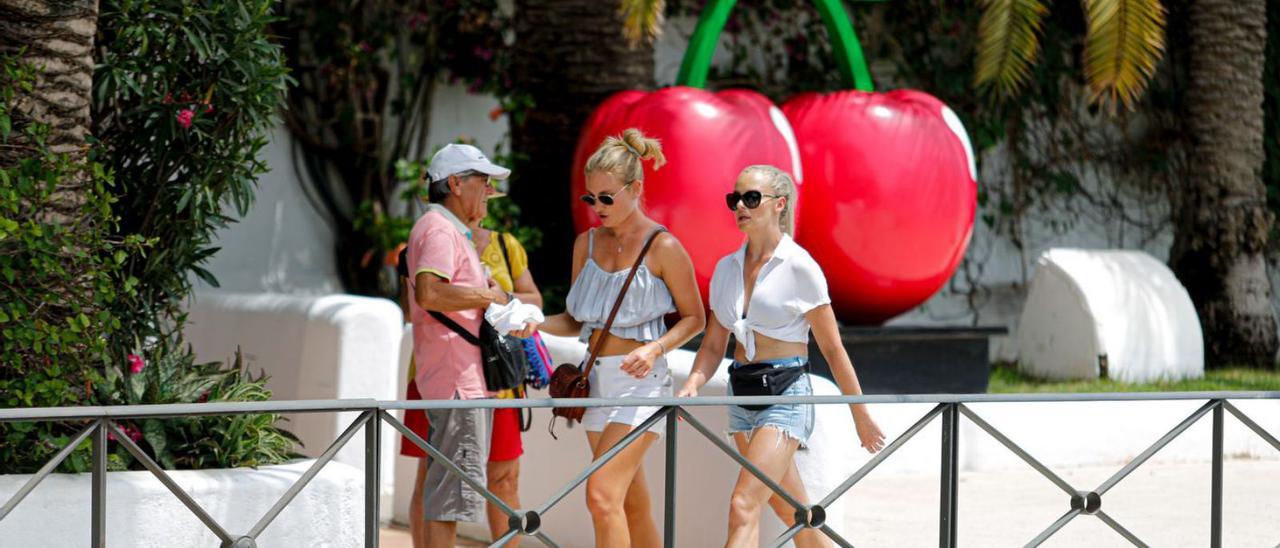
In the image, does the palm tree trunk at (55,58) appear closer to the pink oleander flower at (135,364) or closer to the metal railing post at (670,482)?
the pink oleander flower at (135,364)

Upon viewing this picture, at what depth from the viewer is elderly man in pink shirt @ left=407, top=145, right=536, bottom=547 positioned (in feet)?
14.7

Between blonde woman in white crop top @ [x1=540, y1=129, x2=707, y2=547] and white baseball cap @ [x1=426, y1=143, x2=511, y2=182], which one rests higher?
white baseball cap @ [x1=426, y1=143, x2=511, y2=182]

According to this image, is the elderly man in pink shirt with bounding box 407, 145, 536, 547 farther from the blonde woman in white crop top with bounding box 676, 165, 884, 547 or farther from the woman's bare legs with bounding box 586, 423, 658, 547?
the blonde woman in white crop top with bounding box 676, 165, 884, 547

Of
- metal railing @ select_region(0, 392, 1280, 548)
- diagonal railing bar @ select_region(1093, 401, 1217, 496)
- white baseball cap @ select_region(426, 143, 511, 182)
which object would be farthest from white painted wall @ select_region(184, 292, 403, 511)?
diagonal railing bar @ select_region(1093, 401, 1217, 496)

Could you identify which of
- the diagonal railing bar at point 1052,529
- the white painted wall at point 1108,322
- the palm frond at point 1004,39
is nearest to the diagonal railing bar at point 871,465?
the diagonal railing bar at point 1052,529

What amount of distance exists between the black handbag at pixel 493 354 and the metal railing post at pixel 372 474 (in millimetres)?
876

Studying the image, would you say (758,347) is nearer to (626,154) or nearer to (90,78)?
(626,154)

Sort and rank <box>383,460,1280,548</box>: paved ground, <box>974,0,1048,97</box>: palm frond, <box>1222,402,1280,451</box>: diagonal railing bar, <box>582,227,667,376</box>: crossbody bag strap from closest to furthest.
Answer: <box>1222,402,1280,451</box>: diagonal railing bar
<box>582,227,667,376</box>: crossbody bag strap
<box>383,460,1280,548</box>: paved ground
<box>974,0,1048,97</box>: palm frond

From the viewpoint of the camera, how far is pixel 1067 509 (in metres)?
6.76

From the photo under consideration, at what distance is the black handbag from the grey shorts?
0.35 feet

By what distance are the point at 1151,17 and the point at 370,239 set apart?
17.6ft

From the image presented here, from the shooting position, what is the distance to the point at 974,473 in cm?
777

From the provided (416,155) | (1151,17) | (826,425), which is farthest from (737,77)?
(826,425)

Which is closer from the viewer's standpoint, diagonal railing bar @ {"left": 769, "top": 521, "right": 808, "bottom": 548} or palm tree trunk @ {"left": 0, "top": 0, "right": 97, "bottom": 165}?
diagonal railing bar @ {"left": 769, "top": 521, "right": 808, "bottom": 548}
